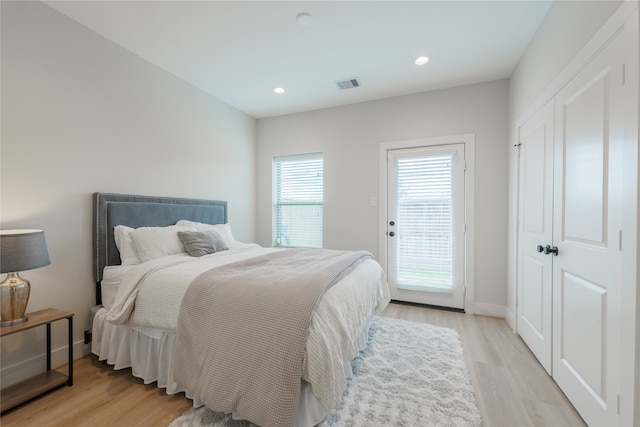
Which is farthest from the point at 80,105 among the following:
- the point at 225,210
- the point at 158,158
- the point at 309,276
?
the point at 309,276

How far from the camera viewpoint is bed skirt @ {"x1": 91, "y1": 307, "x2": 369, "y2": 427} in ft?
5.94

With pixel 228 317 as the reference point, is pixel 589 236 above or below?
above

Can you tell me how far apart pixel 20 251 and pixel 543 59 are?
3933mm

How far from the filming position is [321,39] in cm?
247

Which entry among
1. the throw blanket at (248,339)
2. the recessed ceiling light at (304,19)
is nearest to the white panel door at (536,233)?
the throw blanket at (248,339)

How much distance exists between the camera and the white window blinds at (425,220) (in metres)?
3.43

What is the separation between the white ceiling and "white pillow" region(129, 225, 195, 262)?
1.77 meters

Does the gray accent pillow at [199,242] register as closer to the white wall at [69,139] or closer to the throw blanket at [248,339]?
the white wall at [69,139]

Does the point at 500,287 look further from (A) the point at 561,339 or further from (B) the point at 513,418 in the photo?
(B) the point at 513,418

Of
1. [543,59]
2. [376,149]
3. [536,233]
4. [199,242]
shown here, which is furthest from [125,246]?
[543,59]

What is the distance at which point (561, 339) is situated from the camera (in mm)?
1830

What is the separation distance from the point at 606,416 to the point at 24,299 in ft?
11.2

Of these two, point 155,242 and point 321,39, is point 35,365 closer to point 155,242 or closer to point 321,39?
point 155,242

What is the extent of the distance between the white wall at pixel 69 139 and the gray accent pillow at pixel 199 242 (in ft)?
2.22
